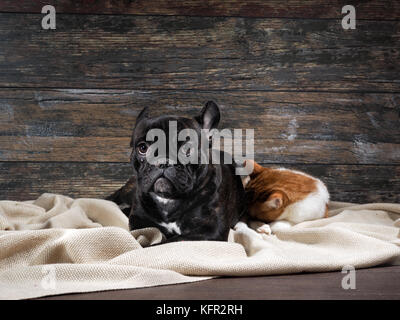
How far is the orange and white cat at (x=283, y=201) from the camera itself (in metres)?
1.88

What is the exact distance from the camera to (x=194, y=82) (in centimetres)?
241

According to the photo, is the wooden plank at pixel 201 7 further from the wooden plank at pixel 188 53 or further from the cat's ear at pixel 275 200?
the cat's ear at pixel 275 200

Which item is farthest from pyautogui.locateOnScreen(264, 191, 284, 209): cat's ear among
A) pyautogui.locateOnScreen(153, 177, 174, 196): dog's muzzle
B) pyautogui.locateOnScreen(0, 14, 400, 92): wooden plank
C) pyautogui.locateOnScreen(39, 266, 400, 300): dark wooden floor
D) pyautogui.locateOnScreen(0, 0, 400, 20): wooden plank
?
pyautogui.locateOnScreen(0, 0, 400, 20): wooden plank

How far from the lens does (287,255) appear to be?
1.32 meters

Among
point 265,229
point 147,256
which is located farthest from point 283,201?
point 147,256

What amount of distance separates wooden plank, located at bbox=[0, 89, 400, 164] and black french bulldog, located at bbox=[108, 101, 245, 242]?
77 centimetres

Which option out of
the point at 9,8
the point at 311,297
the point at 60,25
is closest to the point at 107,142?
the point at 60,25

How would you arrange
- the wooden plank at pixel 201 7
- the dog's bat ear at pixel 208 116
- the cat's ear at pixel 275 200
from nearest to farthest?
1. the dog's bat ear at pixel 208 116
2. the cat's ear at pixel 275 200
3. the wooden plank at pixel 201 7

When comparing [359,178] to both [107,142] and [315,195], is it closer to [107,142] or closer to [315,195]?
A: [315,195]

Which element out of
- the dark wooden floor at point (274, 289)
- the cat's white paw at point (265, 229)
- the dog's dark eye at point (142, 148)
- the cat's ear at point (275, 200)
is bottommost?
the cat's white paw at point (265, 229)

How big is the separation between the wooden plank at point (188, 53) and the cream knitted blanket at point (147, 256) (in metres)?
1.01

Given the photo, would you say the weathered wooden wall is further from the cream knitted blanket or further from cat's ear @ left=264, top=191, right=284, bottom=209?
the cream knitted blanket

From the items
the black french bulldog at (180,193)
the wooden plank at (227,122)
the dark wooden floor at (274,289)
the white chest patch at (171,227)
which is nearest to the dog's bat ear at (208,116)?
the black french bulldog at (180,193)

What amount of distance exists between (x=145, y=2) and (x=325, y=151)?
48.1 inches
